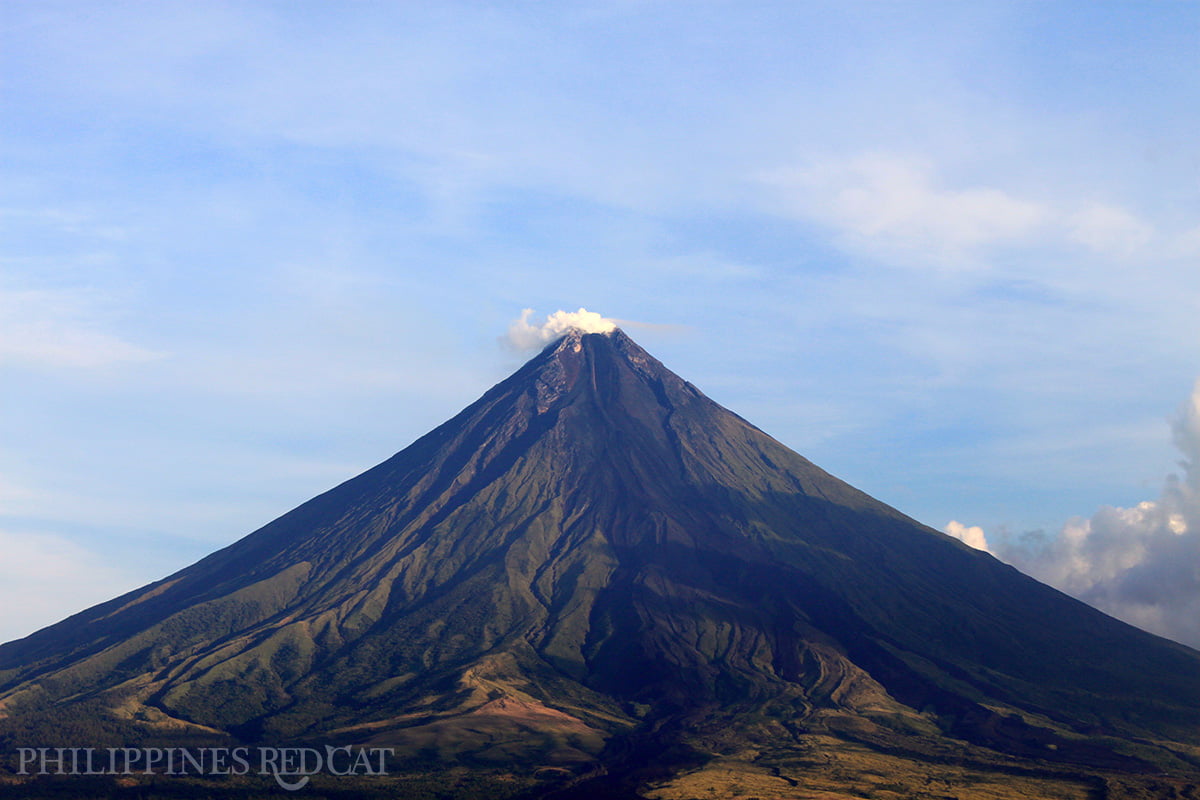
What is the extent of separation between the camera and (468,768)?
19025cm

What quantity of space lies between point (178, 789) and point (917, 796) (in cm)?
10638

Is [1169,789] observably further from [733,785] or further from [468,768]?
[468,768]

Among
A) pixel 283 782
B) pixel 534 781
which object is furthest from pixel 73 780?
pixel 534 781

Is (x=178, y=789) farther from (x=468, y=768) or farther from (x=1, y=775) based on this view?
(x=468, y=768)

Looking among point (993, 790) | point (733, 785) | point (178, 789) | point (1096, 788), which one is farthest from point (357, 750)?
point (1096, 788)

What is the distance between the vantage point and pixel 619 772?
190 meters

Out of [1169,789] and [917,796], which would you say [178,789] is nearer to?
[917,796]

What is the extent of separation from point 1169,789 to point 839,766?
157 feet

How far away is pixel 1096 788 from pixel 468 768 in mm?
94149

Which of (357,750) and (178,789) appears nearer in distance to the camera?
(178,789)

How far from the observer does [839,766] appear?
193 metres

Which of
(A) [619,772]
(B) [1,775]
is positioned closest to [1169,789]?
(A) [619,772]

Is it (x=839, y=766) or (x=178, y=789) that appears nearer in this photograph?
(x=178, y=789)

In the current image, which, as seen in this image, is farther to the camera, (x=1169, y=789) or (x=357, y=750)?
(x=357, y=750)
